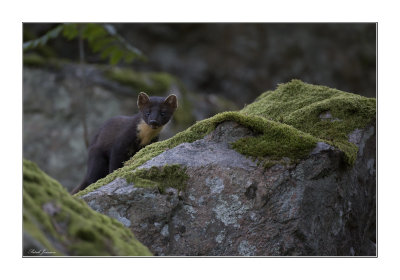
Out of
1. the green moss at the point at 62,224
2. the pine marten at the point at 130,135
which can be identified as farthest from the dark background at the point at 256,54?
the green moss at the point at 62,224

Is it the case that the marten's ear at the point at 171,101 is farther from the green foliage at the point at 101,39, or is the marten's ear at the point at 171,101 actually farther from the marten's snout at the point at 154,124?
the green foliage at the point at 101,39

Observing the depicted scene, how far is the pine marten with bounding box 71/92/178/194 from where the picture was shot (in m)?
8.45

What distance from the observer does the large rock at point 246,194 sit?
479cm

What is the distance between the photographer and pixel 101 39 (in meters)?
10.4

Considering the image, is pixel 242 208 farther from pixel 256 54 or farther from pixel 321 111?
pixel 256 54

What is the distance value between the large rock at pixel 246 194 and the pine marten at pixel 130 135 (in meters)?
2.84

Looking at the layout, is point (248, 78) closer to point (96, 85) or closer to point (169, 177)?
point (96, 85)

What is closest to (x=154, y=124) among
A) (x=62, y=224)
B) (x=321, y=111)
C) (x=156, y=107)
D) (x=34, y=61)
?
(x=156, y=107)

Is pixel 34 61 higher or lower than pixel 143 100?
higher

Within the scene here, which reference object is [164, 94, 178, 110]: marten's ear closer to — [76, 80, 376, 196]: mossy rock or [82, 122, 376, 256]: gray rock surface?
[76, 80, 376, 196]: mossy rock

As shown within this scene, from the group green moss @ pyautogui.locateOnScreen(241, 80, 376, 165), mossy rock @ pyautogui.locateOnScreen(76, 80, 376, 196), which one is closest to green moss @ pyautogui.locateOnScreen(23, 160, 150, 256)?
mossy rock @ pyautogui.locateOnScreen(76, 80, 376, 196)

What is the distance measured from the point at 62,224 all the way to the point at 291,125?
10.7 feet
